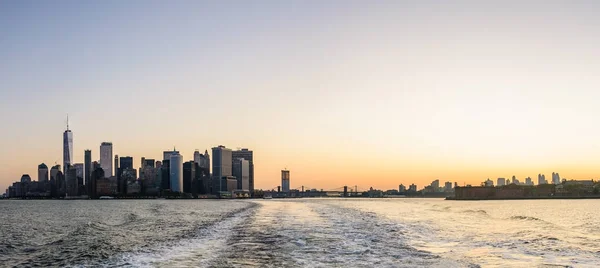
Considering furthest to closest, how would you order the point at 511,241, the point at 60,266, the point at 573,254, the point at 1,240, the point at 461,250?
the point at 1,240 → the point at 511,241 → the point at 461,250 → the point at 573,254 → the point at 60,266

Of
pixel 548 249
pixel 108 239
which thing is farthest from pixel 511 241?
pixel 108 239

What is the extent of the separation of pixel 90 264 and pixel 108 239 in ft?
50.7

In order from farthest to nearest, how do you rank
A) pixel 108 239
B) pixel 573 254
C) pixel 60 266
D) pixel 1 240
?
pixel 1 240
pixel 108 239
pixel 573 254
pixel 60 266

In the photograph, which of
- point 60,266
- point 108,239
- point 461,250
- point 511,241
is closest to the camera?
point 60,266

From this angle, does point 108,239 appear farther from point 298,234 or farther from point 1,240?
point 298,234

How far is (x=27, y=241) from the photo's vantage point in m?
46.2

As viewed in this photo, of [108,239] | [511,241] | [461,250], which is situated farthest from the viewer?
[108,239]

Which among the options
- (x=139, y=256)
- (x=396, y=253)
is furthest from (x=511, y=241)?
(x=139, y=256)

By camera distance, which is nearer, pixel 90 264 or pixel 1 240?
pixel 90 264

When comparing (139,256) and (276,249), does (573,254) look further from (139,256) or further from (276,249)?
(139,256)

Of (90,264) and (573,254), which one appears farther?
(573,254)

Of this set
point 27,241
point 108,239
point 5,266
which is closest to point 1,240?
point 27,241

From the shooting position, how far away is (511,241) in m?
38.8

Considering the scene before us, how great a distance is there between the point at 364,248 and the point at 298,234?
35.4 feet
